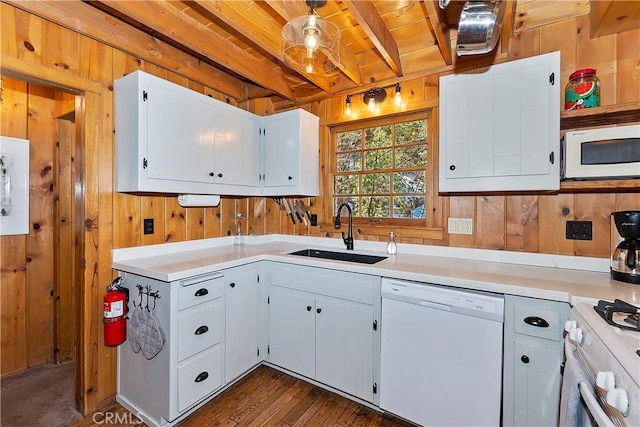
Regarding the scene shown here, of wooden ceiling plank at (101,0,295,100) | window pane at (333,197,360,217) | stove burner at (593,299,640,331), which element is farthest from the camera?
window pane at (333,197,360,217)

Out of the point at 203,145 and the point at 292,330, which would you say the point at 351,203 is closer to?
the point at 292,330

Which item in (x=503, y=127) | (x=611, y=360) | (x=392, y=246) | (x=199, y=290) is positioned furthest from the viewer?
(x=392, y=246)

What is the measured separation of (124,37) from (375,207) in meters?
2.23

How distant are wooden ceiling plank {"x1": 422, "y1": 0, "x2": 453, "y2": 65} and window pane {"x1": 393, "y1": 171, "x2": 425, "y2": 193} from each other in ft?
2.70

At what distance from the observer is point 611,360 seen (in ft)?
2.76

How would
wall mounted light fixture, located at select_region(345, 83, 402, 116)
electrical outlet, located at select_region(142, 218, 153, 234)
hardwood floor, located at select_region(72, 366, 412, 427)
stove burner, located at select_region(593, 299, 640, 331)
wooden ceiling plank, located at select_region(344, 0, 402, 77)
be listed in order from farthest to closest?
wall mounted light fixture, located at select_region(345, 83, 402, 116) < electrical outlet, located at select_region(142, 218, 153, 234) < hardwood floor, located at select_region(72, 366, 412, 427) < wooden ceiling plank, located at select_region(344, 0, 402, 77) < stove burner, located at select_region(593, 299, 640, 331)

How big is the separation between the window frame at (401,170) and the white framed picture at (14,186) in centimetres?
240

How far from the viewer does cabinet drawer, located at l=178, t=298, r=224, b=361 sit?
1.71 m

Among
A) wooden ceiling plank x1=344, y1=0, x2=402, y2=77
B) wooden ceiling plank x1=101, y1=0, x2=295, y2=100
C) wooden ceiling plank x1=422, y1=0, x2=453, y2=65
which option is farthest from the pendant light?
wooden ceiling plank x1=101, y1=0, x2=295, y2=100

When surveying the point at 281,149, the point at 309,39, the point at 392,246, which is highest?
the point at 309,39

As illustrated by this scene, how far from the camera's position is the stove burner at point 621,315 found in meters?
0.95

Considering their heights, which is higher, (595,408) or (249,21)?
(249,21)

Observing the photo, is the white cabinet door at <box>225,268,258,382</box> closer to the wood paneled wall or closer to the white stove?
the wood paneled wall

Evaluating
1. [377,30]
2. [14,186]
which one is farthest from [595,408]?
[14,186]
